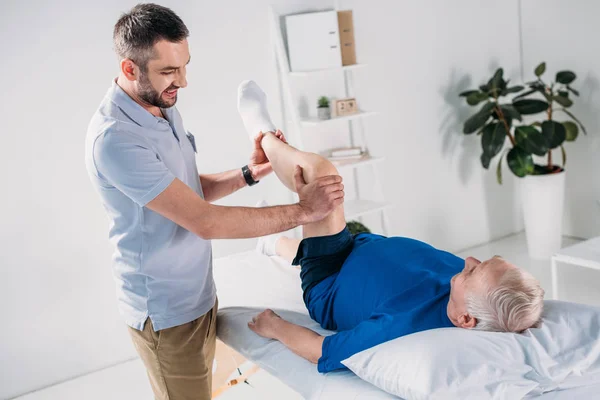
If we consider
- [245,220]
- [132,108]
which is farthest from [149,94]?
[245,220]

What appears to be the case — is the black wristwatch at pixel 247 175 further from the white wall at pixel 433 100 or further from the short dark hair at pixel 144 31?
the white wall at pixel 433 100

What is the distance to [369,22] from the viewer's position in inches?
149

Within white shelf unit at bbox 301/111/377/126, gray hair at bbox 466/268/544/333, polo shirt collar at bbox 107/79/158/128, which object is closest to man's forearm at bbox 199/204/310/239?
polo shirt collar at bbox 107/79/158/128

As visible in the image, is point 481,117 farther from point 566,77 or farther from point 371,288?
point 371,288

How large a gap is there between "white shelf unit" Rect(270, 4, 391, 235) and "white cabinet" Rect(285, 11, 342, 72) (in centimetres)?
4

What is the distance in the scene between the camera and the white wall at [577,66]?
13.4 feet

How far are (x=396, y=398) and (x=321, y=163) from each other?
74cm

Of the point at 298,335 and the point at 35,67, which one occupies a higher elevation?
the point at 35,67

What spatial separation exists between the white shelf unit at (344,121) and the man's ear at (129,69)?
1713mm

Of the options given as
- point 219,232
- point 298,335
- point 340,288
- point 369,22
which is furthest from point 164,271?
point 369,22

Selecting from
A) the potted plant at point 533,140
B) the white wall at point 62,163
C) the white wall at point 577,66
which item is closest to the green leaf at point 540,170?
the potted plant at point 533,140

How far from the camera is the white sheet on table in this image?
169 centimetres

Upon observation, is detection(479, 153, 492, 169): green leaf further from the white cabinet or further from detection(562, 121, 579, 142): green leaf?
the white cabinet

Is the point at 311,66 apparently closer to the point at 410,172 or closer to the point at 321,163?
the point at 410,172
